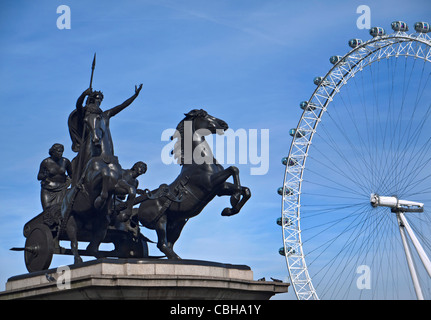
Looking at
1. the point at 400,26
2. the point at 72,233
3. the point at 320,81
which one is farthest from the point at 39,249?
the point at 320,81

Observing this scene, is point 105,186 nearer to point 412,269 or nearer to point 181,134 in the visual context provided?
point 181,134

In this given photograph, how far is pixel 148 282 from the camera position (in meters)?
19.0

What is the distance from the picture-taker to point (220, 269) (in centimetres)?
2044

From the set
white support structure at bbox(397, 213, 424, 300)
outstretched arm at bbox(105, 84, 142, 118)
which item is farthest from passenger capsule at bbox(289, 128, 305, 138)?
outstretched arm at bbox(105, 84, 142, 118)

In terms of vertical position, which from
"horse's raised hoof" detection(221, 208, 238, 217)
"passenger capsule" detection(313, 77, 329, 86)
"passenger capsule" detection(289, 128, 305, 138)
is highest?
"passenger capsule" detection(313, 77, 329, 86)

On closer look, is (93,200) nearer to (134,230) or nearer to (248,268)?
(134,230)

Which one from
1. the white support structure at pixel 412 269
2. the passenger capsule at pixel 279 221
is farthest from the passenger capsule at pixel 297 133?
the white support structure at pixel 412 269

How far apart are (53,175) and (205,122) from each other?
457 cm

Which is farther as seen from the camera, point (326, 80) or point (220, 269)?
point (326, 80)

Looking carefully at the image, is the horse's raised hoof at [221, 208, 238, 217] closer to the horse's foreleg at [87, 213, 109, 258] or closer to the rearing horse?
the rearing horse

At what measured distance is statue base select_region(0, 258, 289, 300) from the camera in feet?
62.2

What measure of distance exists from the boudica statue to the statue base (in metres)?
1.57
